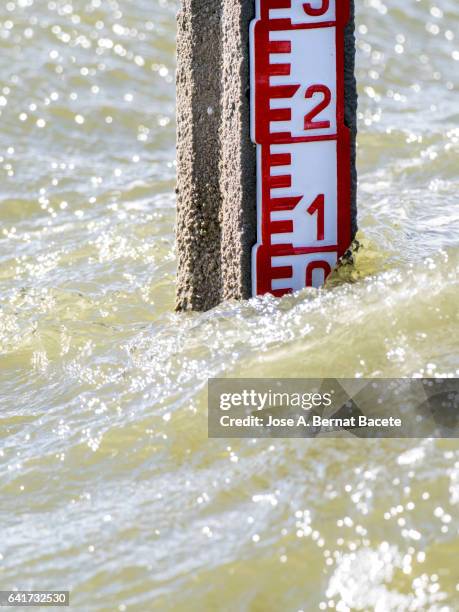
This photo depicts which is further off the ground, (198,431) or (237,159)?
(237,159)

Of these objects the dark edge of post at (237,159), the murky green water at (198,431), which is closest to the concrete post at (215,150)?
the dark edge of post at (237,159)

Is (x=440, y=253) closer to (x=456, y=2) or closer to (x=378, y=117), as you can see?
(x=378, y=117)

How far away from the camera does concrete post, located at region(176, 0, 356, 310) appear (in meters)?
3.81

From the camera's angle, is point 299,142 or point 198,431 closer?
point 198,431

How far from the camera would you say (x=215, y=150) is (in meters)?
4.02

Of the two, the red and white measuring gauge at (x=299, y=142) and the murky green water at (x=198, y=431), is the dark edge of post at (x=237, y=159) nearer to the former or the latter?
the red and white measuring gauge at (x=299, y=142)

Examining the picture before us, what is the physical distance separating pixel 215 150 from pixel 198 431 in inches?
44.9

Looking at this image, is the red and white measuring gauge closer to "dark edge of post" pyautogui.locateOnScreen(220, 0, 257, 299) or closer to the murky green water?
"dark edge of post" pyautogui.locateOnScreen(220, 0, 257, 299)

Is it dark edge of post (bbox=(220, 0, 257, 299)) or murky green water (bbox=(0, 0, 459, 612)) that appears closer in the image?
murky green water (bbox=(0, 0, 459, 612))

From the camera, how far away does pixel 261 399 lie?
11.2 feet

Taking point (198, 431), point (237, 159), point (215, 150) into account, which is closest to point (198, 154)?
point (215, 150)

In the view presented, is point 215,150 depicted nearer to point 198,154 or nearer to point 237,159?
point 198,154

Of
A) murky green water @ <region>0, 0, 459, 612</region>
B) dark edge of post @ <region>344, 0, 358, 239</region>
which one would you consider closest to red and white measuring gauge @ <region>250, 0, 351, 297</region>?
dark edge of post @ <region>344, 0, 358, 239</region>

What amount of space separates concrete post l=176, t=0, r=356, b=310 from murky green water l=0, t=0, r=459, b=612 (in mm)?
164
